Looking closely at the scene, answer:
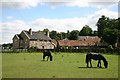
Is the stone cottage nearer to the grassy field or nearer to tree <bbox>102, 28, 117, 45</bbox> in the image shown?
tree <bbox>102, 28, 117, 45</bbox>

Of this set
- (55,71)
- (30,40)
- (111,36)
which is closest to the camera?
(55,71)

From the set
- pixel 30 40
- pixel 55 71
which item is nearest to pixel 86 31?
pixel 30 40

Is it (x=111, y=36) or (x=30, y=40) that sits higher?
(x=111, y=36)

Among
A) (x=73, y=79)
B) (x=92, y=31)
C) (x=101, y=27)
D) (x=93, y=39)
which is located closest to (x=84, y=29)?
(x=92, y=31)

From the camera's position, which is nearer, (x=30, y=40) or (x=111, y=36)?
(x=111, y=36)

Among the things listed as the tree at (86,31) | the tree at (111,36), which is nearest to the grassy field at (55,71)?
the tree at (111,36)

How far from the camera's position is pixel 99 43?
121500mm

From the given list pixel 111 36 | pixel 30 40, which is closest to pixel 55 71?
pixel 111 36

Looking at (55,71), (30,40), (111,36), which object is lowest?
(55,71)

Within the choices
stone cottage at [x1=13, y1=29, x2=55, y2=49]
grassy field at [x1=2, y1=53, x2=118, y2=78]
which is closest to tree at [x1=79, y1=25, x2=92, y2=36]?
stone cottage at [x1=13, y1=29, x2=55, y2=49]

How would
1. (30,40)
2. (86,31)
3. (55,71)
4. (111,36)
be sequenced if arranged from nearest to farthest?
(55,71), (111,36), (30,40), (86,31)

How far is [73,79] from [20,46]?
3847 inches

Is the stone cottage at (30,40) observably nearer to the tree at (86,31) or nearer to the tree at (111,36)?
the tree at (111,36)

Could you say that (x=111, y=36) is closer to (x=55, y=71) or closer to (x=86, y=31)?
(x=86, y=31)
